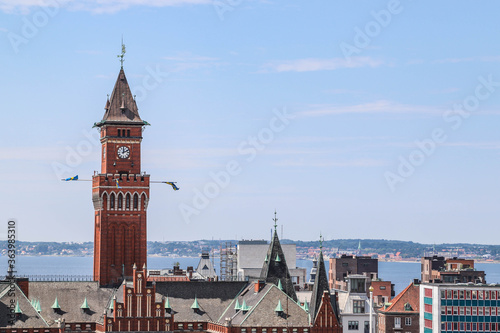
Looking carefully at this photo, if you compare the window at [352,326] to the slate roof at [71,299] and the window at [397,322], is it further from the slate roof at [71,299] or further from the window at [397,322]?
the slate roof at [71,299]

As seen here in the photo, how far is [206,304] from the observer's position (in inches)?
5266

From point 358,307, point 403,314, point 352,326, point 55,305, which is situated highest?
point 55,305

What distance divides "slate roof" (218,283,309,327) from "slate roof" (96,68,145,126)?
87.4ft

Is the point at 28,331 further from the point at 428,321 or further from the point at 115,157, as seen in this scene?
the point at 428,321

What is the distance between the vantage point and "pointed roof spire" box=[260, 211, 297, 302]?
13450cm

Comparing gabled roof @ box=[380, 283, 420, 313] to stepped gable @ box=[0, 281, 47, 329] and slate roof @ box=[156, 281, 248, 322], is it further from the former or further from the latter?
stepped gable @ box=[0, 281, 47, 329]

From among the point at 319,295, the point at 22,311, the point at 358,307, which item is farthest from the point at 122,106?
the point at 358,307

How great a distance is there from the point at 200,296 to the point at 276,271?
9.13m

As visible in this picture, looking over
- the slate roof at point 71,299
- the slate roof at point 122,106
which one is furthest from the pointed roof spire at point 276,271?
the slate roof at point 122,106

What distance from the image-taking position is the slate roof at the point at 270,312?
5033 inches

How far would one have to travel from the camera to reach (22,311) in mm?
124938

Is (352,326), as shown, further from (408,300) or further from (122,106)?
(122,106)

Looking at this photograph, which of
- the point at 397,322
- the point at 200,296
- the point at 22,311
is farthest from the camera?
the point at 397,322

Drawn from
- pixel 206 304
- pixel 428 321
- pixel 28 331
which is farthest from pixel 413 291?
pixel 28 331
